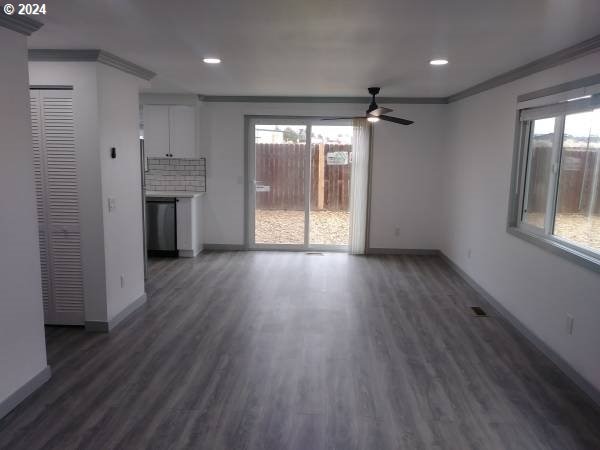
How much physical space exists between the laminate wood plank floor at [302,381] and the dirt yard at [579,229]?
3.30 feet

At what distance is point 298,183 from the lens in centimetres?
735

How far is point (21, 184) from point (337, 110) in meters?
5.00

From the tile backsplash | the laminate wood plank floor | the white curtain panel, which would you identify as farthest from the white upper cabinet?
the laminate wood plank floor

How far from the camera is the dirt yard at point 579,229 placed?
10.8 ft

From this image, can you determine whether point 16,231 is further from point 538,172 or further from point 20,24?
point 538,172

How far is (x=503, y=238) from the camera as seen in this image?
468 cm

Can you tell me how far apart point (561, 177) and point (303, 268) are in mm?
3497

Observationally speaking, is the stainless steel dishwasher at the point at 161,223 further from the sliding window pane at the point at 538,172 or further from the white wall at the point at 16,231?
the sliding window pane at the point at 538,172

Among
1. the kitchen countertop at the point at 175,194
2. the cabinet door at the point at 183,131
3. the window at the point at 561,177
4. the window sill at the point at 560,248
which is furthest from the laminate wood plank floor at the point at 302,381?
the cabinet door at the point at 183,131

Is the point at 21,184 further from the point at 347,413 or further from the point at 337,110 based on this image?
the point at 337,110

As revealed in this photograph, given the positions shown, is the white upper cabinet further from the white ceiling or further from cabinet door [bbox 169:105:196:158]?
the white ceiling

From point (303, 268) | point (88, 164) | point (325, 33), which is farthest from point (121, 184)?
point (303, 268)

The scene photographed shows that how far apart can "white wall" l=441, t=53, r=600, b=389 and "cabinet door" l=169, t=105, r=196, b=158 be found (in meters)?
3.93

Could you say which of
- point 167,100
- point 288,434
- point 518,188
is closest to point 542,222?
point 518,188
